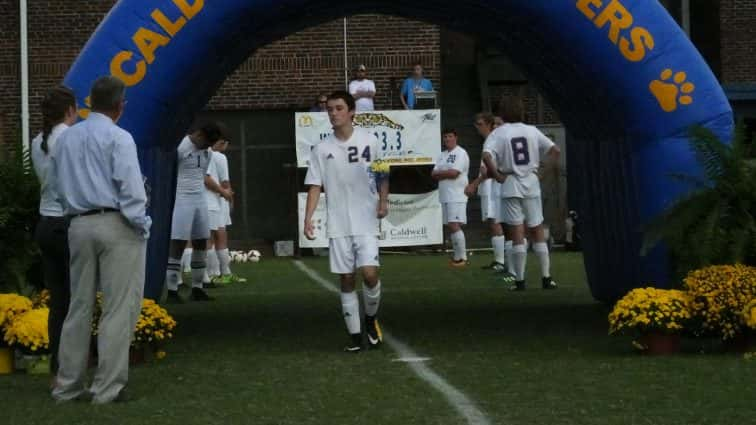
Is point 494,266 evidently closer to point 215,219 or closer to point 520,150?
point 215,219

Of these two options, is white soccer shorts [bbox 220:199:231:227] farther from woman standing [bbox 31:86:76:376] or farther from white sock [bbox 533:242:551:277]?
woman standing [bbox 31:86:76:376]

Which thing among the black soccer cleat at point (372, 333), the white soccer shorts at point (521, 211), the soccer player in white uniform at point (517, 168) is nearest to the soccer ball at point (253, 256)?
the soccer player in white uniform at point (517, 168)

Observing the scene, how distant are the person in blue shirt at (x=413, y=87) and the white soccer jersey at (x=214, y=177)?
10.3 meters

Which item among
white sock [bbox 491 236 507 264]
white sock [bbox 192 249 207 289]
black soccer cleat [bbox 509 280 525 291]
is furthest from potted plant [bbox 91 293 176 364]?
white sock [bbox 491 236 507 264]

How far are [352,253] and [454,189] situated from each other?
1129 centimetres

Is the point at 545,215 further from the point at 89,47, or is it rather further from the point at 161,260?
the point at 89,47

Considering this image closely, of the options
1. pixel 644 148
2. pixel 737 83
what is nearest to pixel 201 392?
pixel 644 148

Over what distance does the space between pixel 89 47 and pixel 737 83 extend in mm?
22772

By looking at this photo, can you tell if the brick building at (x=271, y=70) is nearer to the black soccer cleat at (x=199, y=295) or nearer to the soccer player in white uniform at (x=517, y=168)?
the black soccer cleat at (x=199, y=295)

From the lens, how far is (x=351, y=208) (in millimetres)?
11125

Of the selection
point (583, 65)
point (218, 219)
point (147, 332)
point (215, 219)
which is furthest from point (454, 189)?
point (147, 332)

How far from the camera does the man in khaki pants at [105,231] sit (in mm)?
8508

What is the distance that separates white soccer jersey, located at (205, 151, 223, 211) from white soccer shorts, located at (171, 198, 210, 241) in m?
1.50

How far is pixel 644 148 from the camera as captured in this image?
11.4 metres
